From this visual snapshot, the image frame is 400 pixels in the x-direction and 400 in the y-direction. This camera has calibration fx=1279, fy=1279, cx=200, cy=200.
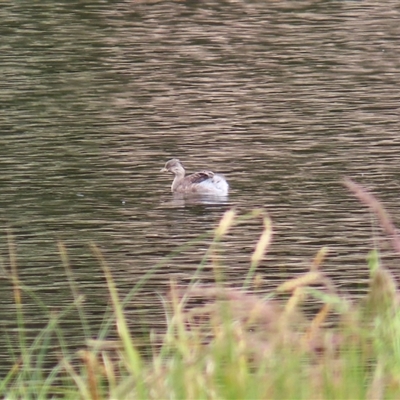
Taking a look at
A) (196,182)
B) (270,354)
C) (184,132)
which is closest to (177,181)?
(196,182)

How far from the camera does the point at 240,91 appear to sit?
22.6m

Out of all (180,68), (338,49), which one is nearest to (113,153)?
(180,68)

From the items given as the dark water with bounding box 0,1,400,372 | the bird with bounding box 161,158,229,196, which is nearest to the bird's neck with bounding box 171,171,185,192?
the bird with bounding box 161,158,229,196

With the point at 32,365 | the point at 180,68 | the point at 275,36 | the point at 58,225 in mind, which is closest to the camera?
the point at 32,365

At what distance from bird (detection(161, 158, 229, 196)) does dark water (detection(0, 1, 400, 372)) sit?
0.67 ft

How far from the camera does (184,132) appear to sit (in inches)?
766

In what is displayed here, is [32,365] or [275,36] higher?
[32,365]

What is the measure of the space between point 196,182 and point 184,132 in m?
4.22

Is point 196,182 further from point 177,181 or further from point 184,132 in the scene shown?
point 184,132

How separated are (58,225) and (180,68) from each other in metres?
11.5

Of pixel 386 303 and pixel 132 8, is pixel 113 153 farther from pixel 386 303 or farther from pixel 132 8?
pixel 132 8

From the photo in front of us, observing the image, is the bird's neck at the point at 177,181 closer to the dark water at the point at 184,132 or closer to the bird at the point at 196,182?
the bird at the point at 196,182

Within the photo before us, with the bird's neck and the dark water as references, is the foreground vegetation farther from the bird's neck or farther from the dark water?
the bird's neck

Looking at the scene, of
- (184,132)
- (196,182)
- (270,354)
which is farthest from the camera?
(184,132)
